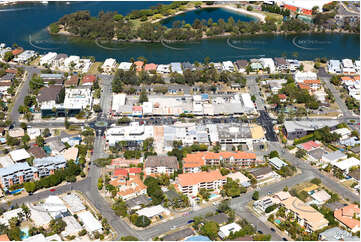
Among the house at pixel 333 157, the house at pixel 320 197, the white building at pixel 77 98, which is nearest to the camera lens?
the house at pixel 320 197

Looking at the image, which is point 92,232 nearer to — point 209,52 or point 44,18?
point 209,52

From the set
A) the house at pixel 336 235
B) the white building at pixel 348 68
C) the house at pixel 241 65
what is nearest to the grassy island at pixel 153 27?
the house at pixel 241 65

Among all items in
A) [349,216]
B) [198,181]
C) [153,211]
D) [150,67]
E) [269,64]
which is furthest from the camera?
[269,64]

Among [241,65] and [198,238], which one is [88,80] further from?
[198,238]

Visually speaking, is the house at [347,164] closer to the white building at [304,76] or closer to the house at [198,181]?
the house at [198,181]

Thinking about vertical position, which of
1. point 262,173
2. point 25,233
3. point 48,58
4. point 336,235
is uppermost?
point 48,58

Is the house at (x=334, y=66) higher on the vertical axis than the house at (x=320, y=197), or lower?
higher

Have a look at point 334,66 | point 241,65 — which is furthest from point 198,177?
point 334,66

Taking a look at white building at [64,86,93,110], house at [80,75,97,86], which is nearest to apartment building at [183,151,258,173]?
white building at [64,86,93,110]
